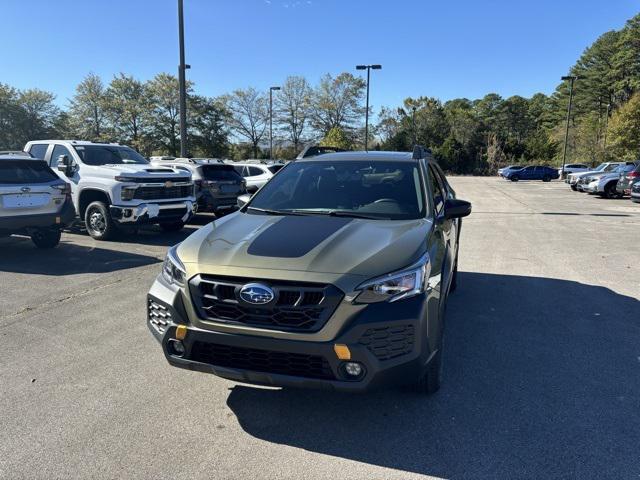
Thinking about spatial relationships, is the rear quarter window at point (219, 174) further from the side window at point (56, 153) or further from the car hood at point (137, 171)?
the side window at point (56, 153)

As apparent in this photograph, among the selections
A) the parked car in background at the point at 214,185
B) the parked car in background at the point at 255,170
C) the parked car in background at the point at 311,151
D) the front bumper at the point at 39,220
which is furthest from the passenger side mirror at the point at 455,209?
the parked car in background at the point at 255,170

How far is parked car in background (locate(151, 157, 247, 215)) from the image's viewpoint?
12531mm

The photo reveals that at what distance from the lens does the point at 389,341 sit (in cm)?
272

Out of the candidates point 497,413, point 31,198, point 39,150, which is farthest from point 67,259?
point 497,413

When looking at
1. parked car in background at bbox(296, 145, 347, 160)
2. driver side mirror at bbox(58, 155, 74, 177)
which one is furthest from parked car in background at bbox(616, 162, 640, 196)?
driver side mirror at bbox(58, 155, 74, 177)

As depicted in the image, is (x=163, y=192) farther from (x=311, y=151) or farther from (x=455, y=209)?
(x=455, y=209)

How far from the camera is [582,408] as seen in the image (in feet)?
10.9

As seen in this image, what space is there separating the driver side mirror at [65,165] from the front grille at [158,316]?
→ 7.74m

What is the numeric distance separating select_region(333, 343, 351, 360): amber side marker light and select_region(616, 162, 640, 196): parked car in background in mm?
21048

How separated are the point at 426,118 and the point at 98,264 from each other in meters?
66.4

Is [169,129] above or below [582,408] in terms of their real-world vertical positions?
above

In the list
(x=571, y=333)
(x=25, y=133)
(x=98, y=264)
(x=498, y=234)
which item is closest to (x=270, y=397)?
(x=571, y=333)

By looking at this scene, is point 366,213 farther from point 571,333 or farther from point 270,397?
point 571,333

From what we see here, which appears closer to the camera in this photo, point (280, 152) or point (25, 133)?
point (25, 133)
